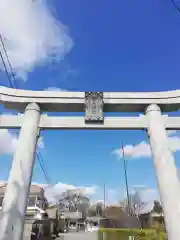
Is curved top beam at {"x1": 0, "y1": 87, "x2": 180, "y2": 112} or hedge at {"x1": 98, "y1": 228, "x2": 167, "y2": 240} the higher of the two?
curved top beam at {"x1": 0, "y1": 87, "x2": 180, "y2": 112}

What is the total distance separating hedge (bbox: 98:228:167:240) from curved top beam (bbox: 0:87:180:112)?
224 inches

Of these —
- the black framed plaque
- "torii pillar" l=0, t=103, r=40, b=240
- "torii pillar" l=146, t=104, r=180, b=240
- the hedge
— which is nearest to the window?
the hedge

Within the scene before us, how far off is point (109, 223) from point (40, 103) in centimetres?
1438

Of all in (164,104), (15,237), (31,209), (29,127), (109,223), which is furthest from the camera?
(31,209)

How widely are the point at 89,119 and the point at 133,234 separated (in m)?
7.11

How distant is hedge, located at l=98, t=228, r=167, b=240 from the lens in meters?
9.89

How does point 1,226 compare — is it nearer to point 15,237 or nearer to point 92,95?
point 15,237

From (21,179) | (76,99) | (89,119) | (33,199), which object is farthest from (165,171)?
(33,199)

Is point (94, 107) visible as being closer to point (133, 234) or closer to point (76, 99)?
point (76, 99)

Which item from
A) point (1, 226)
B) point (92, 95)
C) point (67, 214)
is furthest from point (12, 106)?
point (67, 214)

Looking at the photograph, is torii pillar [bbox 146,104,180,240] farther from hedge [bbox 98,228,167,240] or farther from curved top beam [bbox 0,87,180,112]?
hedge [bbox 98,228,167,240]

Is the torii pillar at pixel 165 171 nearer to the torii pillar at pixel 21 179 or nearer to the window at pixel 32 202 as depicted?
the torii pillar at pixel 21 179

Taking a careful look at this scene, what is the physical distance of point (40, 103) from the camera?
714 cm

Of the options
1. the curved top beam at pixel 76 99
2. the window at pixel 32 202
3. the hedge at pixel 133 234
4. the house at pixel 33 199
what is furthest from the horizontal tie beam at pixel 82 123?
the window at pixel 32 202
